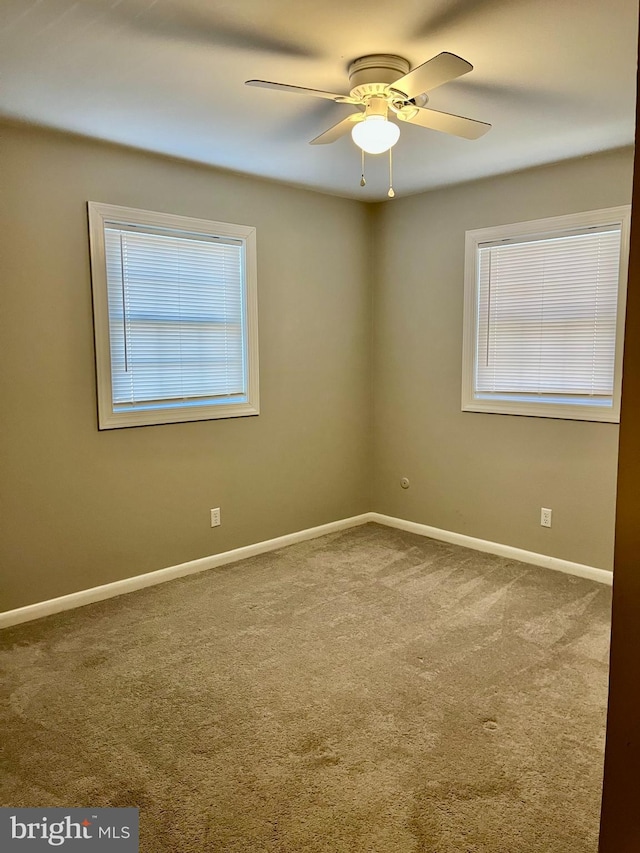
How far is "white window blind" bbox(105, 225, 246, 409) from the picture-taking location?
3.45 m

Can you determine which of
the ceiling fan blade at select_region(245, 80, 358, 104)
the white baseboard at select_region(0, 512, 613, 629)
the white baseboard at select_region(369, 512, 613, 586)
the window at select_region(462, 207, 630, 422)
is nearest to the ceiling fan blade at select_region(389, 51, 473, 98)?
the ceiling fan blade at select_region(245, 80, 358, 104)

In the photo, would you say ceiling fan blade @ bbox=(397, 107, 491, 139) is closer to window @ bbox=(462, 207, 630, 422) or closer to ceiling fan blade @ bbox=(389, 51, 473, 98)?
ceiling fan blade @ bbox=(389, 51, 473, 98)

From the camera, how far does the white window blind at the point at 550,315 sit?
357 cm

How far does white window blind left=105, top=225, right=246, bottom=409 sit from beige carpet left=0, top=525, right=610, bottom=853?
1.27 metres

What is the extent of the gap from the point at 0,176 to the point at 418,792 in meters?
3.28

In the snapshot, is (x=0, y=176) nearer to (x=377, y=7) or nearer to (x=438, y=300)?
(x=377, y=7)

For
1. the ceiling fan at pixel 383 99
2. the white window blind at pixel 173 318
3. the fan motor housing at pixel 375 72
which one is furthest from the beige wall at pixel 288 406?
the fan motor housing at pixel 375 72

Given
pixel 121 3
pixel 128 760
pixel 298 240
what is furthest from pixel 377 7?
pixel 128 760

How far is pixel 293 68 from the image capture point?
2371 millimetres

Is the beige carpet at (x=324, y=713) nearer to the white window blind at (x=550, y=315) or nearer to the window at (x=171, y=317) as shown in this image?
the window at (x=171, y=317)

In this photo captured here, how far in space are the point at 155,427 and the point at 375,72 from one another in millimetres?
2295

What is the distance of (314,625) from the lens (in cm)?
312

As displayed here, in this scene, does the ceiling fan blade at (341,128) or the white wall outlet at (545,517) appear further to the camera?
the white wall outlet at (545,517)

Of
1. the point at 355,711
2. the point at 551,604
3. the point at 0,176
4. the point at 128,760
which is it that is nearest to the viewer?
the point at 128,760
